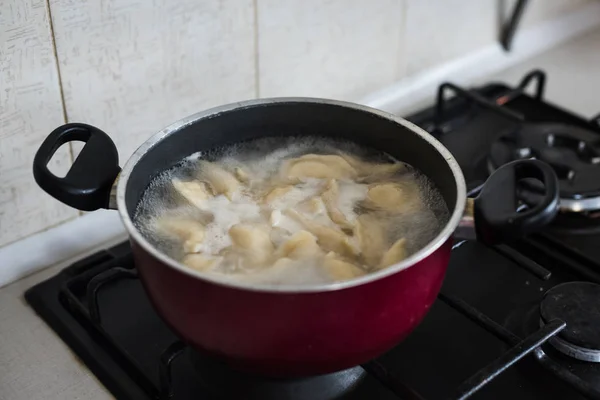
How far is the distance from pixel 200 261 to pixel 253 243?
0.15 ft

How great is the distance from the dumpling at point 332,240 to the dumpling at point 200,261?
85mm

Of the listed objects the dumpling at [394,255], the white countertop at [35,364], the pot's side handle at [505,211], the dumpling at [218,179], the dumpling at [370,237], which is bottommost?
the white countertop at [35,364]

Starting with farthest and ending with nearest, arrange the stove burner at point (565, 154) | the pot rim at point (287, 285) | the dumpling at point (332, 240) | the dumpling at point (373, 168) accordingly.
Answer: the stove burner at point (565, 154)
the dumpling at point (373, 168)
the dumpling at point (332, 240)
the pot rim at point (287, 285)

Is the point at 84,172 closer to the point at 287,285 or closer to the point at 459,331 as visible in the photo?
the point at 287,285

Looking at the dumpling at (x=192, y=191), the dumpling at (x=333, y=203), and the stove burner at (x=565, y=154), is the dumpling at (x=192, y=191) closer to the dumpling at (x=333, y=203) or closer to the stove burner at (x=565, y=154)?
the dumpling at (x=333, y=203)

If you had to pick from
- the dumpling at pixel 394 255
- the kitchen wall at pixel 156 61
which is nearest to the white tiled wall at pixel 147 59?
the kitchen wall at pixel 156 61

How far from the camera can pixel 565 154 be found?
34.7 inches

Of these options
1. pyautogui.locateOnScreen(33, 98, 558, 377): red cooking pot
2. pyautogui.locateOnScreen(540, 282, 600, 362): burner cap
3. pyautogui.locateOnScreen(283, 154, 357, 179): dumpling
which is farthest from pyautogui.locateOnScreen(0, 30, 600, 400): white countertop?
pyautogui.locateOnScreen(540, 282, 600, 362): burner cap

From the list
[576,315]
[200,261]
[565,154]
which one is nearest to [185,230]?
[200,261]

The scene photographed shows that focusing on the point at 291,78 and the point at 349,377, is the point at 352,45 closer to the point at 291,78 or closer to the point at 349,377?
the point at 291,78

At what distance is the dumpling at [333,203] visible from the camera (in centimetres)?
63

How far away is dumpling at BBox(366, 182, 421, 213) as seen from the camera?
66cm

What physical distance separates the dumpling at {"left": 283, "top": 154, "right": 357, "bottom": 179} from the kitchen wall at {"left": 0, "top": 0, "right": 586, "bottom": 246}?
0.20 meters

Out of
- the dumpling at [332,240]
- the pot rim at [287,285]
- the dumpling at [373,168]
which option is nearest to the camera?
the pot rim at [287,285]
